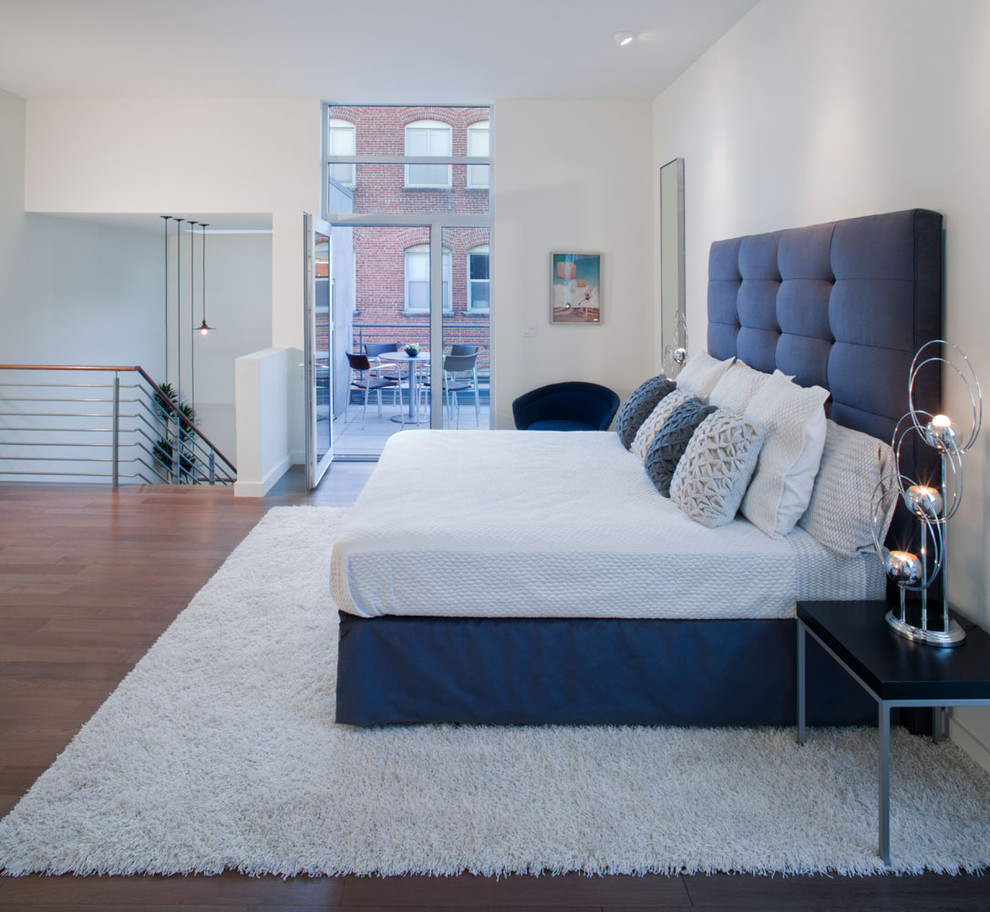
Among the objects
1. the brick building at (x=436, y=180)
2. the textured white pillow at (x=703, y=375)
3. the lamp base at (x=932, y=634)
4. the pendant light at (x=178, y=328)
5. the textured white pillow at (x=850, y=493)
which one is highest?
the brick building at (x=436, y=180)

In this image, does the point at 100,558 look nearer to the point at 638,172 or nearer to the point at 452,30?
the point at 452,30

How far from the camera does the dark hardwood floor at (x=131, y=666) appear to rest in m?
2.00

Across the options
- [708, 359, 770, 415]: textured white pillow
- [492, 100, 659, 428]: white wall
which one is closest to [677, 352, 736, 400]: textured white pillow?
[708, 359, 770, 415]: textured white pillow

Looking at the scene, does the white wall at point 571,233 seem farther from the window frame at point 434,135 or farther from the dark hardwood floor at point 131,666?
the dark hardwood floor at point 131,666

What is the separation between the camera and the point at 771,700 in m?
2.75

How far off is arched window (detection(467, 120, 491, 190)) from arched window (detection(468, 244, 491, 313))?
475 mm

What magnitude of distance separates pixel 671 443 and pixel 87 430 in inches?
184

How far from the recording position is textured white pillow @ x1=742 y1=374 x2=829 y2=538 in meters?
2.80

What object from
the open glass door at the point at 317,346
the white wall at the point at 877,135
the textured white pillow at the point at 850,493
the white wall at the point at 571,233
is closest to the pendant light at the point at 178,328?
the open glass door at the point at 317,346

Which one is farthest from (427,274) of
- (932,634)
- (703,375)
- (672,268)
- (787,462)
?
(932,634)

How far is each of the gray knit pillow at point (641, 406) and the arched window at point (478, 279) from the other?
2.82 m

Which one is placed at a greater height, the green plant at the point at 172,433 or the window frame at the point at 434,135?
the window frame at the point at 434,135

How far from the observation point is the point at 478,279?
7254 millimetres

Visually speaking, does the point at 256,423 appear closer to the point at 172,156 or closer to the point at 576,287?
the point at 172,156
